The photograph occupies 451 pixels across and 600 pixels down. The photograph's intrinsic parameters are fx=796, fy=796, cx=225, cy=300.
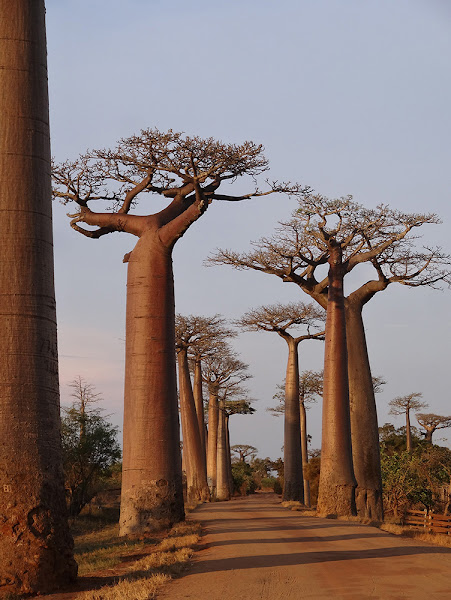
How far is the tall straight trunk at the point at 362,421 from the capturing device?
18.7 meters

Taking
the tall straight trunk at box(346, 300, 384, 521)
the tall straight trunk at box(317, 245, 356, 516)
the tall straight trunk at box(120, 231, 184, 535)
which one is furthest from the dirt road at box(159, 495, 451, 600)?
the tall straight trunk at box(346, 300, 384, 521)

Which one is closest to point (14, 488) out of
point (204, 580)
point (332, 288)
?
point (204, 580)

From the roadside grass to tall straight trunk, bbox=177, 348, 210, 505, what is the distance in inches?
614

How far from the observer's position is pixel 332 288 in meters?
18.4

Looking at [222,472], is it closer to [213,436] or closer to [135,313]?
[213,436]

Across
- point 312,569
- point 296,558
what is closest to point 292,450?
point 296,558

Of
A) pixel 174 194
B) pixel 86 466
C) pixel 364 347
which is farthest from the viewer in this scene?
pixel 86 466

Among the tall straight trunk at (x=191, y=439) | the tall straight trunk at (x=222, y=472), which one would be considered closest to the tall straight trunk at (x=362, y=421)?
the tall straight trunk at (x=191, y=439)

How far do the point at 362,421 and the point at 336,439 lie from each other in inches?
92.5

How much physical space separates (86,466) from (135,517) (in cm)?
1489

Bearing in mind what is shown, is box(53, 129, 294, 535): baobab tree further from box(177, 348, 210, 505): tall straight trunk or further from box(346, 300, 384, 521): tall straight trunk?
box(177, 348, 210, 505): tall straight trunk

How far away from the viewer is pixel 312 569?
23.7 feet

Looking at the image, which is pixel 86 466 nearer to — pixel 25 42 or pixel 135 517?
pixel 135 517

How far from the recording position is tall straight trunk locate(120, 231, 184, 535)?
12.3 m
